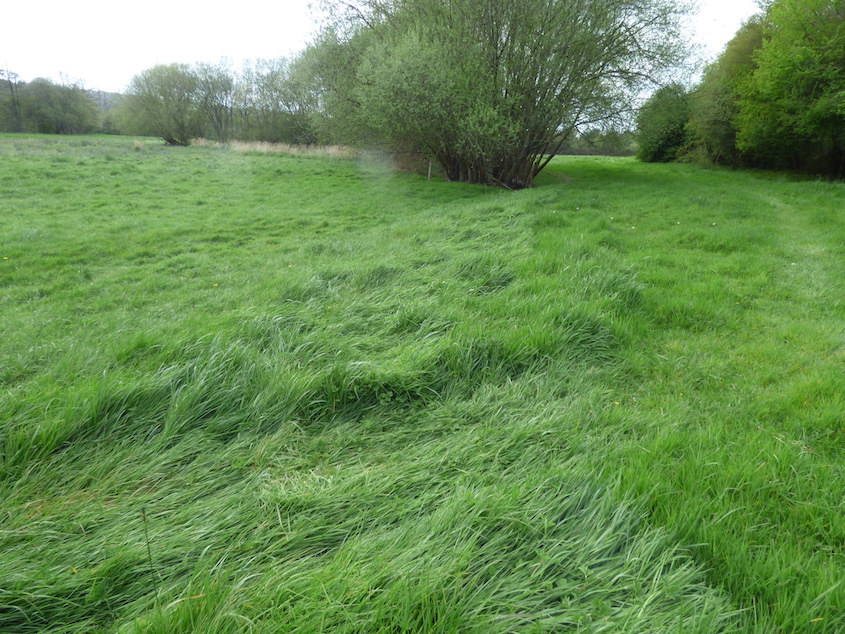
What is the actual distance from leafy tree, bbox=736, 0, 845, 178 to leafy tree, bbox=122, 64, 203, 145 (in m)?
48.0

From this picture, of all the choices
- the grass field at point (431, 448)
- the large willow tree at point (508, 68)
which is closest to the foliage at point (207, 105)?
the large willow tree at point (508, 68)

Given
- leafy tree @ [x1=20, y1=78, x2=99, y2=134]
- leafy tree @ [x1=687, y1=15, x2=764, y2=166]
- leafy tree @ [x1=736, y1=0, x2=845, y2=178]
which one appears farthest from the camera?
leafy tree @ [x1=20, y1=78, x2=99, y2=134]

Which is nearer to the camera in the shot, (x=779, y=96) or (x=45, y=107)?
→ (x=779, y=96)

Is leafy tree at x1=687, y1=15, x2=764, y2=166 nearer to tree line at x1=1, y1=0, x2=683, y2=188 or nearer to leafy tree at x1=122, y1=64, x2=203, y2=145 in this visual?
tree line at x1=1, y1=0, x2=683, y2=188

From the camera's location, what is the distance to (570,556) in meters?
1.89

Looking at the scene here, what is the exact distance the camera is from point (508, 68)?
14938mm

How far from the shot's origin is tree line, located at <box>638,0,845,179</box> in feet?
53.2

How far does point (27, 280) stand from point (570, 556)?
347 inches

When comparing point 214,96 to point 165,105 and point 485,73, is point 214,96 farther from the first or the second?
point 485,73

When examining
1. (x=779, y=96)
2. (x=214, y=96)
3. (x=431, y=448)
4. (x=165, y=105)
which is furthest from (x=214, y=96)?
(x=431, y=448)

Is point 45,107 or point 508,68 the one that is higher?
point 45,107

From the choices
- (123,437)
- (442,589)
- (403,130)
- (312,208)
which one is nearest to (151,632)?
(442,589)

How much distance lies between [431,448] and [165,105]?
177 feet

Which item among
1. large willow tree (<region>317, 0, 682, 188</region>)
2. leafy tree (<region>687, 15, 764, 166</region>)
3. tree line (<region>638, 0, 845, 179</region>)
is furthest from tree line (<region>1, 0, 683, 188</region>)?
leafy tree (<region>687, 15, 764, 166</region>)
